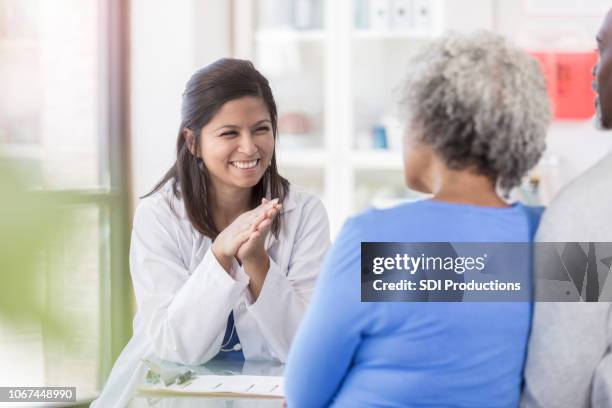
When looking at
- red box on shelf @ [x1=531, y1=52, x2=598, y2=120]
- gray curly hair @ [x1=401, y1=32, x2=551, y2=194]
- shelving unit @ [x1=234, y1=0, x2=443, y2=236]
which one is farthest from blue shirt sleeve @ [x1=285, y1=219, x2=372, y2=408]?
shelving unit @ [x1=234, y1=0, x2=443, y2=236]

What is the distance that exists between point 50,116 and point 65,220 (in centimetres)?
85

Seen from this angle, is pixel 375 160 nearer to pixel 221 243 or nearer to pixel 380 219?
pixel 221 243

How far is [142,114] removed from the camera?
1072mm

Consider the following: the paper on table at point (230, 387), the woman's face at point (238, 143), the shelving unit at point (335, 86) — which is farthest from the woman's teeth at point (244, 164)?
the shelving unit at point (335, 86)

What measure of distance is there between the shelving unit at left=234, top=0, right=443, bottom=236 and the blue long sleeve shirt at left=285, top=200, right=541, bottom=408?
1474 millimetres

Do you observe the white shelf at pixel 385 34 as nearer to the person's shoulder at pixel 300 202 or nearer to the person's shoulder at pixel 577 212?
the person's shoulder at pixel 300 202

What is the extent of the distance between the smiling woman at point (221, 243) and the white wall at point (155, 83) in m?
0.03

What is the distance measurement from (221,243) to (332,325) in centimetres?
28

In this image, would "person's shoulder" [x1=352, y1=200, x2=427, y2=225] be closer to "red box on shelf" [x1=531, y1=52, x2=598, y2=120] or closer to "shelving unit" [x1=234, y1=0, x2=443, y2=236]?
"red box on shelf" [x1=531, y1=52, x2=598, y2=120]

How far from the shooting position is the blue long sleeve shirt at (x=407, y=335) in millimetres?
695

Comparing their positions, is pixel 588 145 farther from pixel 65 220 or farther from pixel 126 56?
pixel 65 220

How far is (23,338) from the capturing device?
48 centimetres

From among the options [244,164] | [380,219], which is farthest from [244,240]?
[380,219]

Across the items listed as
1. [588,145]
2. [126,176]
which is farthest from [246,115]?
[588,145]
